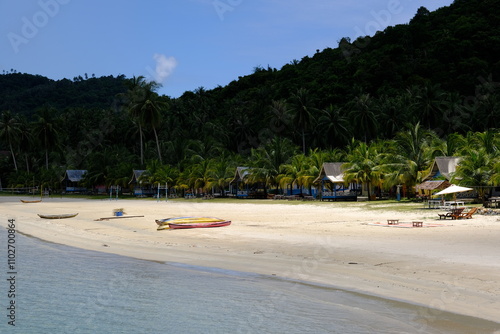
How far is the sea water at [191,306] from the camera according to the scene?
30.7 feet

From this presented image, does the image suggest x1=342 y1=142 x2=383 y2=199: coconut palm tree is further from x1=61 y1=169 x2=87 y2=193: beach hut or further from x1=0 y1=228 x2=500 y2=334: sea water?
x1=61 y1=169 x2=87 y2=193: beach hut

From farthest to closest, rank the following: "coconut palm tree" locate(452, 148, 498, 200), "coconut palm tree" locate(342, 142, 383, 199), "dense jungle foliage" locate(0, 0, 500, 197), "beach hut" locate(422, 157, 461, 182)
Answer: "dense jungle foliage" locate(0, 0, 500, 197) < "coconut palm tree" locate(342, 142, 383, 199) < "beach hut" locate(422, 157, 461, 182) < "coconut palm tree" locate(452, 148, 498, 200)

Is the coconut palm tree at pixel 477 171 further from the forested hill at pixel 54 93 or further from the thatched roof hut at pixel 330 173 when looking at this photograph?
the forested hill at pixel 54 93

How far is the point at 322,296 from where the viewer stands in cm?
1120

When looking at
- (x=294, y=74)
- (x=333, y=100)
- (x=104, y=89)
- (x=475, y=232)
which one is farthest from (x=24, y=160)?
(x=475, y=232)

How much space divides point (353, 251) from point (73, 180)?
292ft

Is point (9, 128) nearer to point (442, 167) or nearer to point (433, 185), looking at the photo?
point (442, 167)

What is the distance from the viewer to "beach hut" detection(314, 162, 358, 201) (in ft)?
165

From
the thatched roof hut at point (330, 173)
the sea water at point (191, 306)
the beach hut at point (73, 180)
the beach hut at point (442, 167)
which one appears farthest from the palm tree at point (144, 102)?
the sea water at point (191, 306)

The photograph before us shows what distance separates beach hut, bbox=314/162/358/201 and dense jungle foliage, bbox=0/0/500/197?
1464 millimetres

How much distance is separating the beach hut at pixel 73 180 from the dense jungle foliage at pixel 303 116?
207 centimetres

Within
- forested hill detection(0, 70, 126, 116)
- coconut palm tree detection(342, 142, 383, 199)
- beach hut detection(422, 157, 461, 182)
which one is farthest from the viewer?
forested hill detection(0, 70, 126, 116)

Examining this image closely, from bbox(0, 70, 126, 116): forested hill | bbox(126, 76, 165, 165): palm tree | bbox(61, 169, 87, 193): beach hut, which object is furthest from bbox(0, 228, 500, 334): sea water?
bbox(0, 70, 126, 116): forested hill

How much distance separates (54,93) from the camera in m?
164
